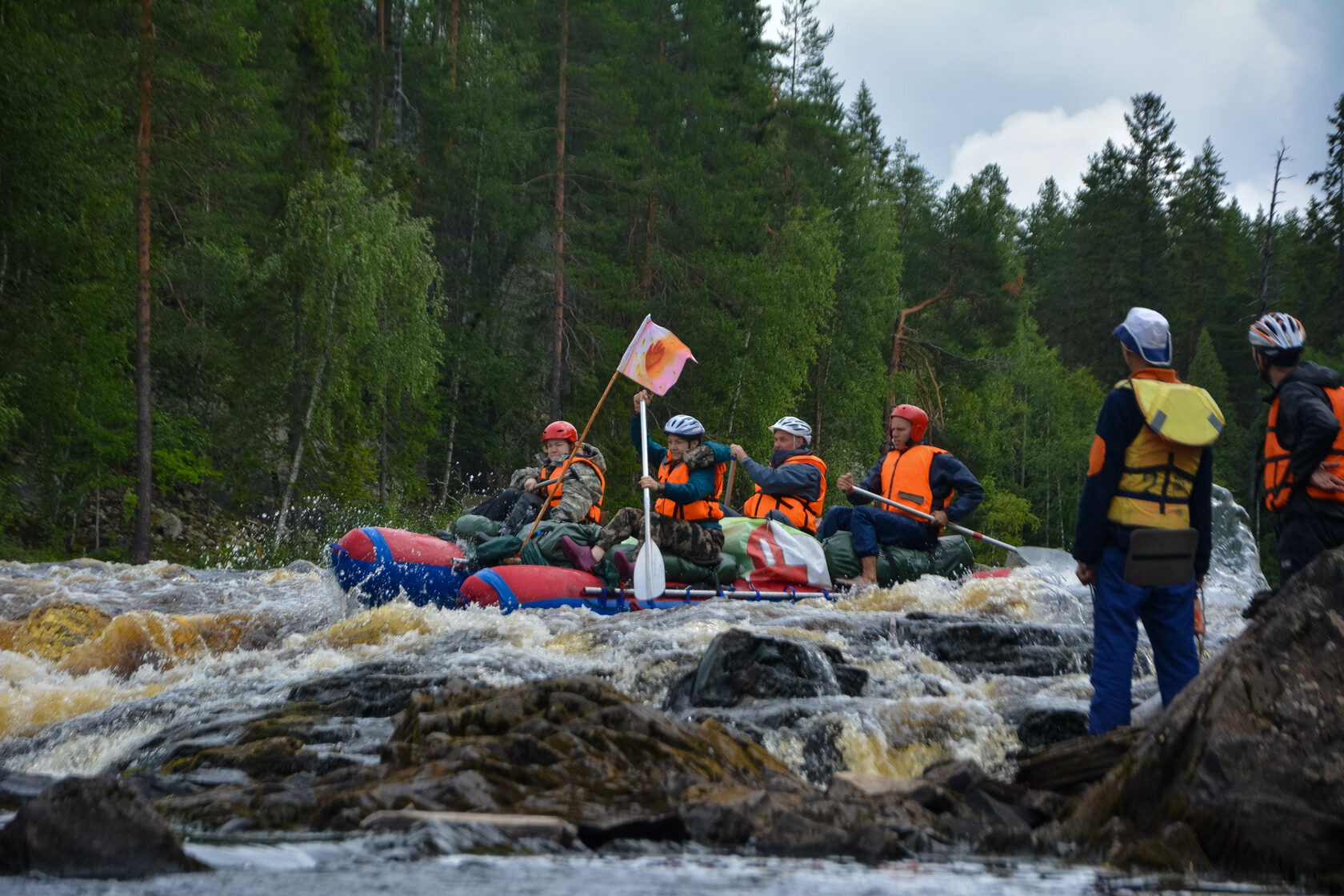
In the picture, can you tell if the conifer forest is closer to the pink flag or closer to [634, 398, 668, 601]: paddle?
the pink flag

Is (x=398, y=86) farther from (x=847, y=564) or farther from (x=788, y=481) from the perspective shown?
(x=847, y=564)

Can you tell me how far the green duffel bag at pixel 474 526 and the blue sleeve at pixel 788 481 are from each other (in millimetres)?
2190

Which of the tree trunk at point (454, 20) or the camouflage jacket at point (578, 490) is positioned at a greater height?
the tree trunk at point (454, 20)

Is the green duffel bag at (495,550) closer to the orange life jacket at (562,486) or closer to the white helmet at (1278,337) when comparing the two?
the orange life jacket at (562,486)

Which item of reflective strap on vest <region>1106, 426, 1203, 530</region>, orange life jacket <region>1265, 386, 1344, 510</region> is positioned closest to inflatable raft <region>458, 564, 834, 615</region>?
orange life jacket <region>1265, 386, 1344, 510</region>

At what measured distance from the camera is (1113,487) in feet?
14.6

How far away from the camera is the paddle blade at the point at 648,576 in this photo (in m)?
8.55

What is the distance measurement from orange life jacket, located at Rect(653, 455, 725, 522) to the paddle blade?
71 centimetres

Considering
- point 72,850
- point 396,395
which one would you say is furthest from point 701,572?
point 396,395

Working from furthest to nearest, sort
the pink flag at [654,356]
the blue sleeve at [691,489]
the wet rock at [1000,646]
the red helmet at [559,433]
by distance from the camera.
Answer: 1. the pink flag at [654,356]
2. the red helmet at [559,433]
3. the blue sleeve at [691,489]
4. the wet rock at [1000,646]

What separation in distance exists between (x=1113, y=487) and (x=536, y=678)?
9.85 ft

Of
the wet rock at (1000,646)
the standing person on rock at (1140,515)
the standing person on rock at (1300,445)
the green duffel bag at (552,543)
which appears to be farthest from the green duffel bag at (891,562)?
the standing person on rock at (1140,515)

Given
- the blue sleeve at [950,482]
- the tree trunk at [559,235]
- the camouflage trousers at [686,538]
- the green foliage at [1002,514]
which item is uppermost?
the tree trunk at [559,235]

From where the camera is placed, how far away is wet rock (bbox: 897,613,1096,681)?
22.1 feet
